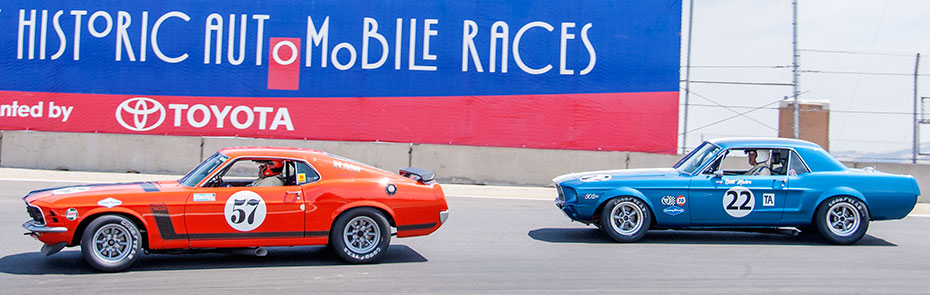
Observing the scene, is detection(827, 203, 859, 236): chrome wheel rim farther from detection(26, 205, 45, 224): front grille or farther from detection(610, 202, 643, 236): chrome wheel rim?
detection(26, 205, 45, 224): front grille

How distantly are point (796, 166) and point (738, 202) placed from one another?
954mm

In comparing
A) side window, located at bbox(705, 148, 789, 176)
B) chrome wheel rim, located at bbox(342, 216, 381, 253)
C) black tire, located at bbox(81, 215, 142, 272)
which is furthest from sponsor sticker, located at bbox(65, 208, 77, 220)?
side window, located at bbox(705, 148, 789, 176)

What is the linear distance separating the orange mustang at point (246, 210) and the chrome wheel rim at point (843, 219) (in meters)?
4.85

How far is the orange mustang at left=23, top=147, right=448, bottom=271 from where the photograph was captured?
22.3ft

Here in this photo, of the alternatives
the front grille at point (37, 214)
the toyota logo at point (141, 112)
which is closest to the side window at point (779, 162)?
the front grille at point (37, 214)

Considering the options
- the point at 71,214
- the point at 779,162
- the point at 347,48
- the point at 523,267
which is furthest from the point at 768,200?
the point at 347,48

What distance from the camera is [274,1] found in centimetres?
1898

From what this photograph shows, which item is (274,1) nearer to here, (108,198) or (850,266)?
(108,198)

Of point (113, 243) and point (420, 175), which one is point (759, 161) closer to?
point (420, 175)

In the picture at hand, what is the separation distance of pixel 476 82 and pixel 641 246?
33.5 feet

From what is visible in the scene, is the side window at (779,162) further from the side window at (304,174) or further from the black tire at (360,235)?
the side window at (304,174)

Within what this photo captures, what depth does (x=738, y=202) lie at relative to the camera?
9.10 meters

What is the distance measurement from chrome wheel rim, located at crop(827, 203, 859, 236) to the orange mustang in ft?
15.9

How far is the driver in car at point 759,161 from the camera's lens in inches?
377
